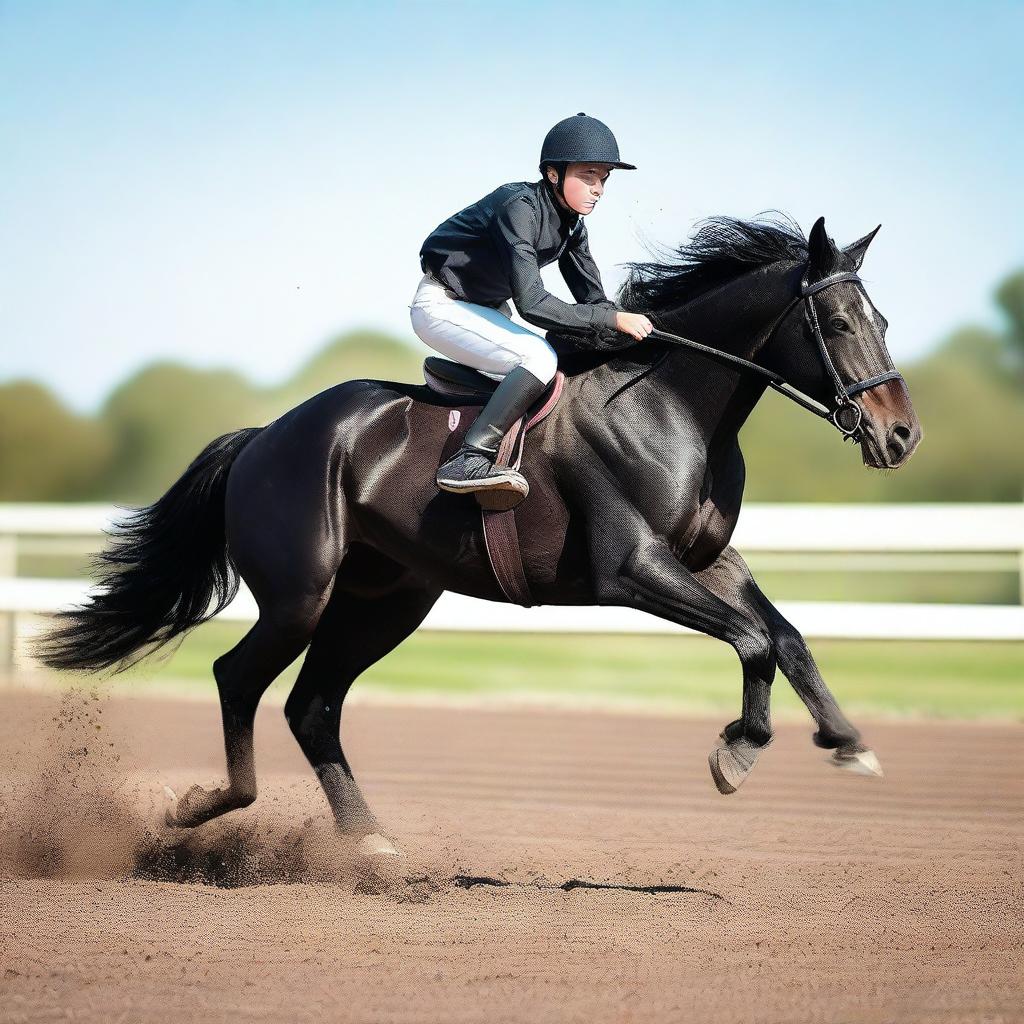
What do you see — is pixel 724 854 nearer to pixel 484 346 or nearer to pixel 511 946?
pixel 511 946

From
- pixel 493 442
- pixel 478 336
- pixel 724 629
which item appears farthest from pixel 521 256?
pixel 724 629

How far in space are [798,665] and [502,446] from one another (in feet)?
4.17

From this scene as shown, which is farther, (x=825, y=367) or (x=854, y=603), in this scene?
(x=854, y=603)

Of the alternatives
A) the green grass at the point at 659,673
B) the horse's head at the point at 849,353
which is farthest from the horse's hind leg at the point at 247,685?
the green grass at the point at 659,673

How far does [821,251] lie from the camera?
475 centimetres

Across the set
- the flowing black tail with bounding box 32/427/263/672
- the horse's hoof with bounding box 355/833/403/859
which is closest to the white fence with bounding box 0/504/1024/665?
the flowing black tail with bounding box 32/427/263/672

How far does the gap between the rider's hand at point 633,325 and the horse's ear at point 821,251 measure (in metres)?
0.60

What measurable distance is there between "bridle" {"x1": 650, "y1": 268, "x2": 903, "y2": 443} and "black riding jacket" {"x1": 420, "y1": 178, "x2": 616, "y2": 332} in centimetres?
35

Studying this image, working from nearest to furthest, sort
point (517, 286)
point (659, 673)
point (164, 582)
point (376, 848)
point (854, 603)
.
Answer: point (517, 286)
point (376, 848)
point (164, 582)
point (854, 603)
point (659, 673)

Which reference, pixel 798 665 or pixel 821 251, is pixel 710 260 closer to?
pixel 821 251

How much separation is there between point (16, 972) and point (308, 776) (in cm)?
416

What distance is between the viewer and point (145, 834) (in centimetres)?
563

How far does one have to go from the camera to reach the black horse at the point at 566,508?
4.68 m

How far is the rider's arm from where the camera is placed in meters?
4.79
